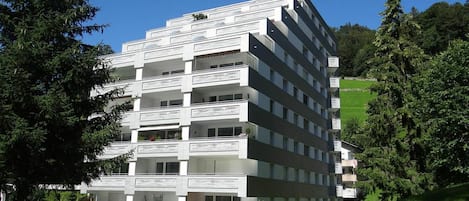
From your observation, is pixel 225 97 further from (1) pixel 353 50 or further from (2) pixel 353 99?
(1) pixel 353 50

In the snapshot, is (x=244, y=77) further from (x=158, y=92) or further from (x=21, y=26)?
(x=21, y=26)

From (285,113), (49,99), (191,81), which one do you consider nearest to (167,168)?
(191,81)

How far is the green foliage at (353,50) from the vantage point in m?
129

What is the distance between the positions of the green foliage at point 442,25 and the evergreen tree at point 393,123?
76088 millimetres

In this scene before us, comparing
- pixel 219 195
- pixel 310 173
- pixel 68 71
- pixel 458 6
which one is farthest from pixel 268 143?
pixel 458 6

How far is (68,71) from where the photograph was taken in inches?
734

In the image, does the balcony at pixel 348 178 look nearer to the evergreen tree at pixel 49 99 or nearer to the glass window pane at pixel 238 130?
the glass window pane at pixel 238 130

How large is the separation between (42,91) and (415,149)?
24655 mm

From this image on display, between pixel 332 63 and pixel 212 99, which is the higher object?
pixel 332 63

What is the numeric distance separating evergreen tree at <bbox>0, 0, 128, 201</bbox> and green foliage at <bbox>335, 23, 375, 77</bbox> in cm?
10803

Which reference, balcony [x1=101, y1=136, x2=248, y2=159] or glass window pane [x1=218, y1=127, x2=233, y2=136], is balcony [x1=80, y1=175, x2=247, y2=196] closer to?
balcony [x1=101, y1=136, x2=248, y2=159]

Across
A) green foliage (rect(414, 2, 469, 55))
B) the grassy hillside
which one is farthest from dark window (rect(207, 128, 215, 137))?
green foliage (rect(414, 2, 469, 55))

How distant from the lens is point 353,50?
455 feet

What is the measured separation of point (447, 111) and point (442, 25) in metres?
93.3
